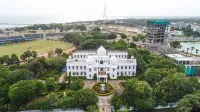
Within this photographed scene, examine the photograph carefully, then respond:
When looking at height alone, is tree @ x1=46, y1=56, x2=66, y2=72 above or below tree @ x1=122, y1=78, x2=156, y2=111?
above

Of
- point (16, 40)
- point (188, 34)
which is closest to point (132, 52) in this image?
point (16, 40)

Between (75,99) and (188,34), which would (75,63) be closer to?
(75,99)

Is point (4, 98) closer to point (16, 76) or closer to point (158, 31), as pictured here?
point (16, 76)

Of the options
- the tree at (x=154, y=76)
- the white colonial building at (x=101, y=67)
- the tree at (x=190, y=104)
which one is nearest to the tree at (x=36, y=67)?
the white colonial building at (x=101, y=67)

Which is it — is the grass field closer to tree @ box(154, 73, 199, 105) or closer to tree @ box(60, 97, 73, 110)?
tree @ box(60, 97, 73, 110)

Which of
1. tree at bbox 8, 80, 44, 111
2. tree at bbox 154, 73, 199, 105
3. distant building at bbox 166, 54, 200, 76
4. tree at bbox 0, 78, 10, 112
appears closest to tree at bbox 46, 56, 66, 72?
tree at bbox 0, 78, 10, 112

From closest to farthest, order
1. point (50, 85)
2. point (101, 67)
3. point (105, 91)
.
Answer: point (50, 85)
point (105, 91)
point (101, 67)

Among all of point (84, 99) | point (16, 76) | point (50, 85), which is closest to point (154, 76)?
point (84, 99)

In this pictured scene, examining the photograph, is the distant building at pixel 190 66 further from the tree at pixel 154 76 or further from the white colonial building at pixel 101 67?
the tree at pixel 154 76

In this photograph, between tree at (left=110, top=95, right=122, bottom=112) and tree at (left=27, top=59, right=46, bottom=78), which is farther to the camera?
tree at (left=27, top=59, right=46, bottom=78)
